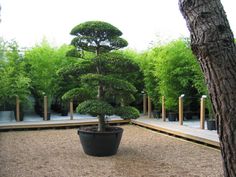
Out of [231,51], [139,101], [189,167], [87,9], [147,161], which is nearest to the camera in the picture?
[231,51]

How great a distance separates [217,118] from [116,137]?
3.63m

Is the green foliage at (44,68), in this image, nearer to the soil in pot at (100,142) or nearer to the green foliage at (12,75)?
the green foliage at (12,75)

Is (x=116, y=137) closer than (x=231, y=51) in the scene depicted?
No

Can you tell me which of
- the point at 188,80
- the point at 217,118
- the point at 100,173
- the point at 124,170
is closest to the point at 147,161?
the point at 124,170

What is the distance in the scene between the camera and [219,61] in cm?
99

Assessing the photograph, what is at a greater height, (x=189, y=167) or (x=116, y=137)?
(x=116, y=137)

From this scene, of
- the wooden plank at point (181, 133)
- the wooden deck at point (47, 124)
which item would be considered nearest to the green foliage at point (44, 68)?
the wooden deck at point (47, 124)

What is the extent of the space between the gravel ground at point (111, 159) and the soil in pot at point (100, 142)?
0.36ft

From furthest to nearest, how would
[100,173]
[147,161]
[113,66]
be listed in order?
[113,66], [147,161], [100,173]

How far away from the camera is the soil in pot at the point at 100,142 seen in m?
4.53

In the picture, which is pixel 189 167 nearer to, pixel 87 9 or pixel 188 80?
pixel 188 80

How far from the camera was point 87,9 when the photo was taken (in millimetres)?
8836

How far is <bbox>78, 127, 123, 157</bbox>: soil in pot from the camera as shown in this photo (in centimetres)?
453

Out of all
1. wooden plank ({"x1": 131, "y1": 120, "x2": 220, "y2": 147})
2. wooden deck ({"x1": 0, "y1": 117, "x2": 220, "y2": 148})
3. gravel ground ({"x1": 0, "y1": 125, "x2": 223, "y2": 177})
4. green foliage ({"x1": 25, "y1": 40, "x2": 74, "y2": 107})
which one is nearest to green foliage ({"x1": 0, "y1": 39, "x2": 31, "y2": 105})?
green foliage ({"x1": 25, "y1": 40, "x2": 74, "y2": 107})
